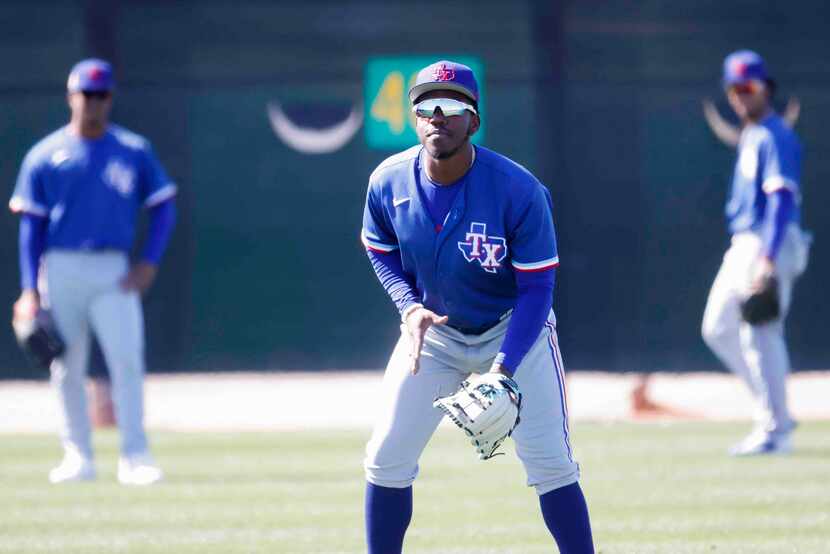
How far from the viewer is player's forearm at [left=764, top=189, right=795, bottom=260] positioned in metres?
10.1

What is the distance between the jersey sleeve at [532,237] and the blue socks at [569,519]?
0.79 metres

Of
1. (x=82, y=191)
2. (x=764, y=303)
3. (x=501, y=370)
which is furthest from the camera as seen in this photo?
(x=764, y=303)

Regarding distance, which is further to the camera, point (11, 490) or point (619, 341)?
point (619, 341)

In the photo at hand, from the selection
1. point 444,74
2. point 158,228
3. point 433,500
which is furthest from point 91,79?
point 444,74

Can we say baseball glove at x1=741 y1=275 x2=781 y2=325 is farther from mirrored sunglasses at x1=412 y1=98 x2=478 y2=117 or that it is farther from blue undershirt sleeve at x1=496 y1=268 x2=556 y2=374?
mirrored sunglasses at x1=412 y1=98 x2=478 y2=117

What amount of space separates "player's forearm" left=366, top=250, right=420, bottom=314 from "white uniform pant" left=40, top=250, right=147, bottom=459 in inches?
142

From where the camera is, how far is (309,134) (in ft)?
48.6

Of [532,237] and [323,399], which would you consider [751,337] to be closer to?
[532,237]

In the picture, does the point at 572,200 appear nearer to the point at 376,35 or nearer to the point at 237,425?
the point at 376,35

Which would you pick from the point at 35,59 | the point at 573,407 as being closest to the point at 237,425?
the point at 573,407

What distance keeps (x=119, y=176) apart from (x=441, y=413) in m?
4.05

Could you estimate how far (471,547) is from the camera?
7457mm

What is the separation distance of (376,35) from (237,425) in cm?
361

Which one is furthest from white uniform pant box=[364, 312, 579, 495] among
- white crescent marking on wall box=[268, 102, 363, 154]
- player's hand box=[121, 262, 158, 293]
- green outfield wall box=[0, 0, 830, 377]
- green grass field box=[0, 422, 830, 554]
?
white crescent marking on wall box=[268, 102, 363, 154]
